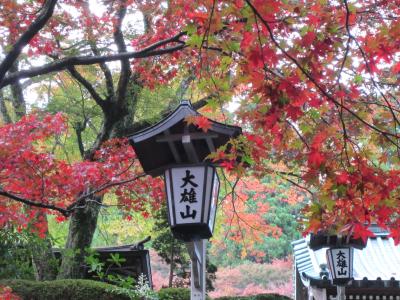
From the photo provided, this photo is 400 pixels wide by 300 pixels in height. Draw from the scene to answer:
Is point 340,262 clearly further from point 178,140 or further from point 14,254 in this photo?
point 14,254

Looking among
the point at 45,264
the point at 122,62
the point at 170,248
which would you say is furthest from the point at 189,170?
the point at 170,248

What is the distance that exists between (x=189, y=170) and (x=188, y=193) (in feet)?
0.61

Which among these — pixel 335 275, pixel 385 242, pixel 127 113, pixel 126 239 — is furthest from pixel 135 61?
pixel 126 239

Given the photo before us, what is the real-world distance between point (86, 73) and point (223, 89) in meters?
8.15

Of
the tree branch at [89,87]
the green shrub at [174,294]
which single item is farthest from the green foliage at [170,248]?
the green shrub at [174,294]

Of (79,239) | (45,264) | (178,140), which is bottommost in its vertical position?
(45,264)

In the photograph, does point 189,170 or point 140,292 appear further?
point 140,292

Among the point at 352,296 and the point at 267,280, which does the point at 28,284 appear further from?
the point at 267,280

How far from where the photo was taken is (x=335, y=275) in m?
7.32

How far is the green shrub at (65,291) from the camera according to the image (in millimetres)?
7664

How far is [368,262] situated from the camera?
11008 millimetres

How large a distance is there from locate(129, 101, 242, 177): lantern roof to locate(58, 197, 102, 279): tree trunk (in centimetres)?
488

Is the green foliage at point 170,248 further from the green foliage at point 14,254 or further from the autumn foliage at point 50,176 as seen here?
the green foliage at point 14,254

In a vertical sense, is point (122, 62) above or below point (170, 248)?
above
